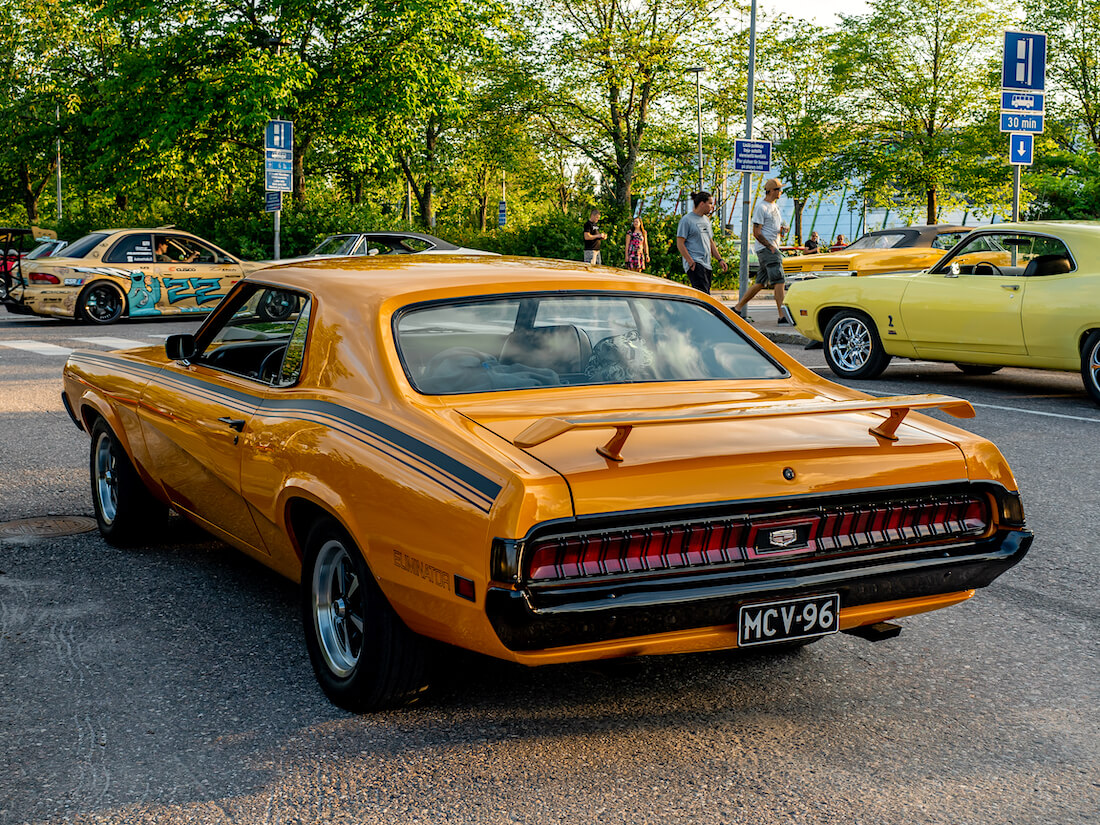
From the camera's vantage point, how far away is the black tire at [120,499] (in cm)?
552

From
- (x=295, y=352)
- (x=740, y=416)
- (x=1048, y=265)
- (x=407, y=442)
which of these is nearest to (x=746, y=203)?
(x=1048, y=265)

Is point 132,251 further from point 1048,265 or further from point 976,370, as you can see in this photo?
point 1048,265

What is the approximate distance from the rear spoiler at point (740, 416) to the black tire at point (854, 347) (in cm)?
847

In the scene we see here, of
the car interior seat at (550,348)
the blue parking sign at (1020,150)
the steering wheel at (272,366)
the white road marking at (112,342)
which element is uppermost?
the blue parking sign at (1020,150)

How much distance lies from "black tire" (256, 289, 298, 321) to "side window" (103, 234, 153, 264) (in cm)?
1598

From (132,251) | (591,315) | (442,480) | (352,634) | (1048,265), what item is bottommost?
(352,634)

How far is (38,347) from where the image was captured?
15.8 meters

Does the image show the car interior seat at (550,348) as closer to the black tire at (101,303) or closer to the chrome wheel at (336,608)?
the chrome wheel at (336,608)

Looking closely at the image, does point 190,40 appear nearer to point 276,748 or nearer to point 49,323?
point 49,323

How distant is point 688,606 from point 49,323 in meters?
19.7

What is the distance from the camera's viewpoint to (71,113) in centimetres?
3834

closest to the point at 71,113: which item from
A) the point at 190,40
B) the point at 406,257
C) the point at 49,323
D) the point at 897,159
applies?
the point at 190,40

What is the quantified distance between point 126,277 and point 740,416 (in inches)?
714

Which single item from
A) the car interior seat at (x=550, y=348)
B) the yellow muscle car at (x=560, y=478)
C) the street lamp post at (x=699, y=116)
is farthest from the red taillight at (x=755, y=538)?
the street lamp post at (x=699, y=116)
